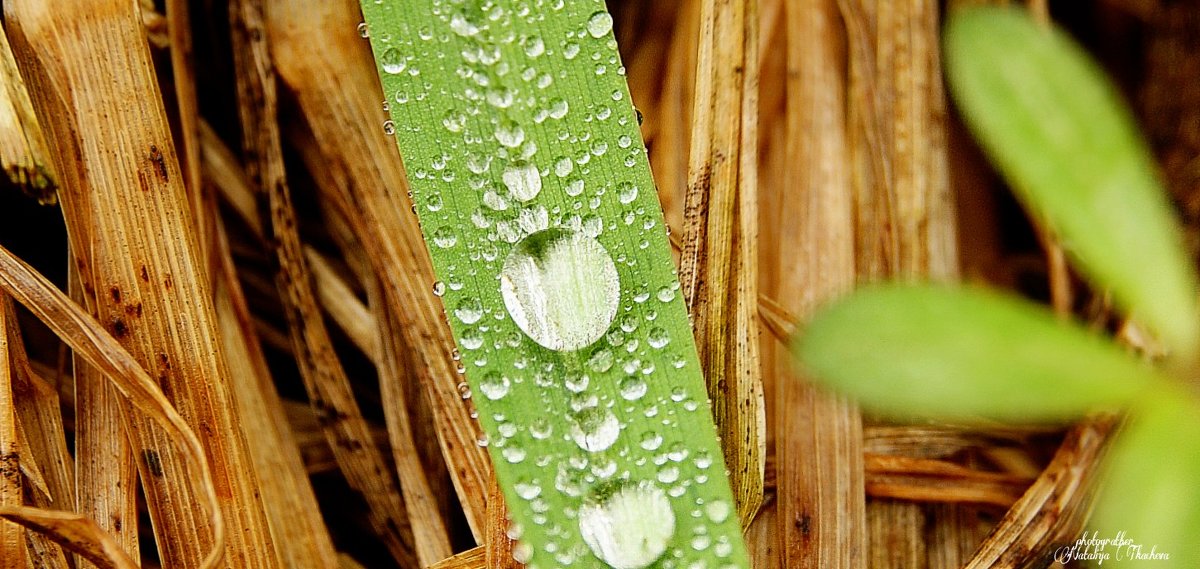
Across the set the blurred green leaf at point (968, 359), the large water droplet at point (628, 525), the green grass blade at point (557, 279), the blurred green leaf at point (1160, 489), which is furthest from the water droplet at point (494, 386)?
the blurred green leaf at point (1160, 489)

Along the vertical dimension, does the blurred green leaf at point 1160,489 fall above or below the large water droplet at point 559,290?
below

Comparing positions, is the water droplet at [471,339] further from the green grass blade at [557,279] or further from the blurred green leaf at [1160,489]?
the blurred green leaf at [1160,489]

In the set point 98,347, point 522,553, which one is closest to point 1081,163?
point 522,553

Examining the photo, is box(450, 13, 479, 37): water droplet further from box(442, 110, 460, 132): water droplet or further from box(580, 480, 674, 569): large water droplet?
box(580, 480, 674, 569): large water droplet

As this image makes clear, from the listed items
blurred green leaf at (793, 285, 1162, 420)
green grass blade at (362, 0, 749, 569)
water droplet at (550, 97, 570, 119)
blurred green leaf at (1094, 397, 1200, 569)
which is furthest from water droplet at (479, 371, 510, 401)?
blurred green leaf at (1094, 397, 1200, 569)

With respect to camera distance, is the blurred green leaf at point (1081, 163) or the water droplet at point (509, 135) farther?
the blurred green leaf at point (1081, 163)

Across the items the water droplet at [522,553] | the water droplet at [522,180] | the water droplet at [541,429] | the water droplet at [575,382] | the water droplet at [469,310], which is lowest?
the water droplet at [522,553]

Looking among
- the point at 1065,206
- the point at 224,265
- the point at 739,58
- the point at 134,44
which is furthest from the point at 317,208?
the point at 1065,206
